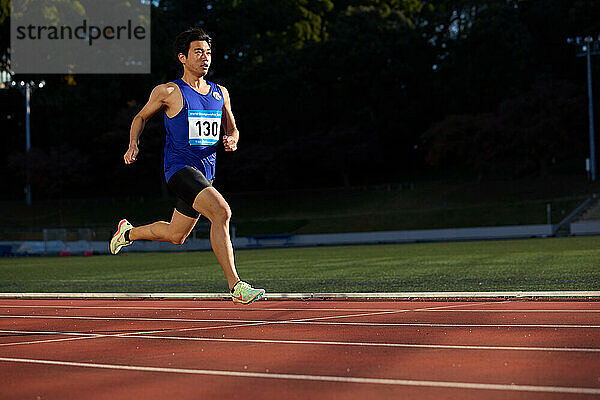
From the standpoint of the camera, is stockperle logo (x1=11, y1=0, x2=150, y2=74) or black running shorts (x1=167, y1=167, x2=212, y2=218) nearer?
black running shorts (x1=167, y1=167, x2=212, y2=218)

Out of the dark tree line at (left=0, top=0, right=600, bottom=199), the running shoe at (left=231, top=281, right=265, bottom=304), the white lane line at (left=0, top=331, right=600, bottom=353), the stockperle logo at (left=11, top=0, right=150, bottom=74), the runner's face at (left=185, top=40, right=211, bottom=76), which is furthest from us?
the stockperle logo at (left=11, top=0, right=150, bottom=74)

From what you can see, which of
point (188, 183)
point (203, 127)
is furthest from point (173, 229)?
point (203, 127)

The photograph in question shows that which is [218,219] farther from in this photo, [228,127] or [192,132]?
[228,127]

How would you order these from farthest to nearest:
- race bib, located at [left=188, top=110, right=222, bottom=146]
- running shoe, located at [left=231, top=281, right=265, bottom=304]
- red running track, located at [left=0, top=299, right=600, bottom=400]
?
1. race bib, located at [left=188, top=110, right=222, bottom=146]
2. running shoe, located at [left=231, top=281, right=265, bottom=304]
3. red running track, located at [left=0, top=299, right=600, bottom=400]

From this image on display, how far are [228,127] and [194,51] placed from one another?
0.93 m

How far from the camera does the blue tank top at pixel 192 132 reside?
7.18 meters

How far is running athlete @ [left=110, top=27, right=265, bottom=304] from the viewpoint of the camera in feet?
22.7

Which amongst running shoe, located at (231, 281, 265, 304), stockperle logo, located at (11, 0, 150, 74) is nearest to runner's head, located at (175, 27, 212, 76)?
running shoe, located at (231, 281, 265, 304)

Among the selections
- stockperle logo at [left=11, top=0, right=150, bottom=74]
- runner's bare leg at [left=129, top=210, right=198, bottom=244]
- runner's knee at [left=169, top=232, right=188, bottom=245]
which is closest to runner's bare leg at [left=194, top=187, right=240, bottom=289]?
runner's bare leg at [left=129, top=210, right=198, bottom=244]

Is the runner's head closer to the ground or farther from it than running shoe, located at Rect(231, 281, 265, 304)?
farther from it

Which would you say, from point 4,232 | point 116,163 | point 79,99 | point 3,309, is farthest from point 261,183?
point 3,309

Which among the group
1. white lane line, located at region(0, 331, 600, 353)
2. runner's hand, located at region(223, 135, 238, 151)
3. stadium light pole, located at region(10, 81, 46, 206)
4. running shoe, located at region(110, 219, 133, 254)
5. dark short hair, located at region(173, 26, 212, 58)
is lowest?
white lane line, located at region(0, 331, 600, 353)

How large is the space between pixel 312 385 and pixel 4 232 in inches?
1740

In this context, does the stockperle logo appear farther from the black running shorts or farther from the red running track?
the black running shorts
